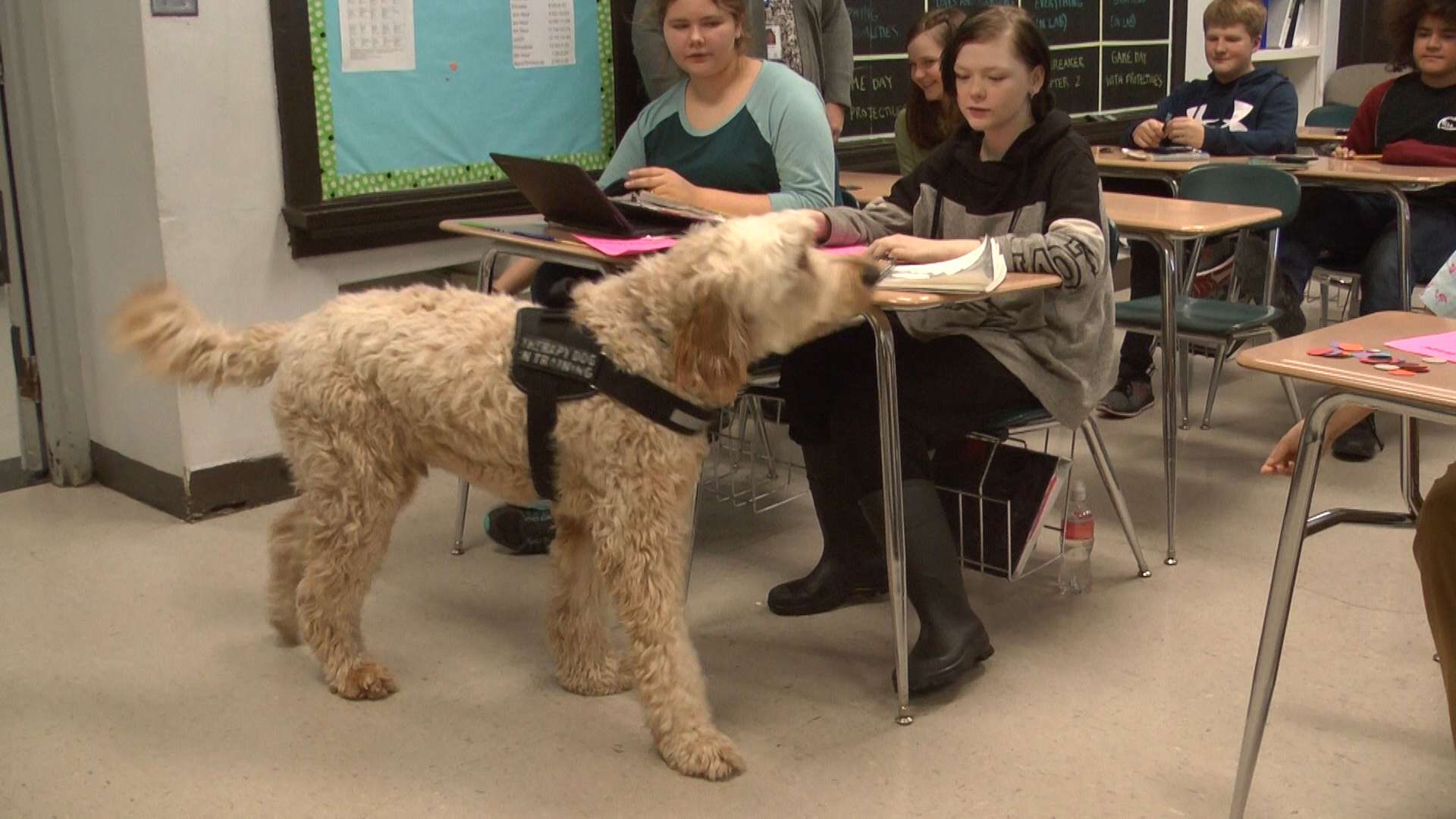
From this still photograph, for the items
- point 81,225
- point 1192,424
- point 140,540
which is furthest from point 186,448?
point 1192,424

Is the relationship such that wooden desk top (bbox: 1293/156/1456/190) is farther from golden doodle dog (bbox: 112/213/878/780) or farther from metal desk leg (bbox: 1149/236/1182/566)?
golden doodle dog (bbox: 112/213/878/780)

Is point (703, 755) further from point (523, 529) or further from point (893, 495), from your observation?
point (523, 529)

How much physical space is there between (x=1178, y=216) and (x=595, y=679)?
1860 mm

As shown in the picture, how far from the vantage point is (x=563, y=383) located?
232cm

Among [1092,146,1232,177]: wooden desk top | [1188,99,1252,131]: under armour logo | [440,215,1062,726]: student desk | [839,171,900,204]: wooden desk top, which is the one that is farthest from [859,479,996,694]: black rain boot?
[1188,99,1252,131]: under armour logo

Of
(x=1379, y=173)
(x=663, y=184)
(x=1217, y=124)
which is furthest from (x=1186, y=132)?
(x=663, y=184)

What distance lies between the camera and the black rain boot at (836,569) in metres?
3.06

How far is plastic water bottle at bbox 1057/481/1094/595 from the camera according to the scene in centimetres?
316

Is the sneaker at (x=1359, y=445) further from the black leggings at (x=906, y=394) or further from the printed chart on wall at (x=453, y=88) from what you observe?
the printed chart on wall at (x=453, y=88)

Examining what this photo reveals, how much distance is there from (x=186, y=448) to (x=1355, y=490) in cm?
324

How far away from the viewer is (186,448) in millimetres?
3656

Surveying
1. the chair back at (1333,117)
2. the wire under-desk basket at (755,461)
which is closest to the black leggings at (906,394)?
the wire under-desk basket at (755,461)

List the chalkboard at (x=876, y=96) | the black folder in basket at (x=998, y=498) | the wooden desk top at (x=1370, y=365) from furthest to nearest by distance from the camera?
the chalkboard at (x=876, y=96) < the black folder in basket at (x=998, y=498) < the wooden desk top at (x=1370, y=365)

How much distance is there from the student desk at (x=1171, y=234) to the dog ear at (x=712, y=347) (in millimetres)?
1396
